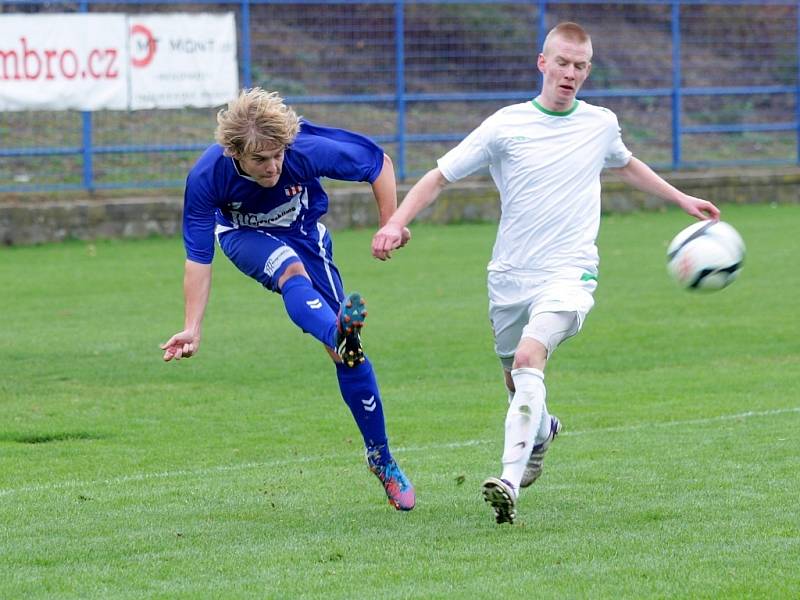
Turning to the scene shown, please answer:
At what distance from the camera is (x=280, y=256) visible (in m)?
6.72

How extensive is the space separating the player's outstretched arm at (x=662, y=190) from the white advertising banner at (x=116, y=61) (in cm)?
1401

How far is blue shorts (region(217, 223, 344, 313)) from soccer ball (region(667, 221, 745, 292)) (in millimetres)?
1490

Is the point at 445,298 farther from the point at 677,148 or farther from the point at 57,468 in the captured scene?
the point at 677,148

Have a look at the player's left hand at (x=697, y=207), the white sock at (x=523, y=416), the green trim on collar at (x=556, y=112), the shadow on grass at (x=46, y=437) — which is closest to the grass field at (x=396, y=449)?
the shadow on grass at (x=46, y=437)

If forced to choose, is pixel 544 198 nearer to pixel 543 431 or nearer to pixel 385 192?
pixel 385 192

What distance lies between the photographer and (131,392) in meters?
10.4

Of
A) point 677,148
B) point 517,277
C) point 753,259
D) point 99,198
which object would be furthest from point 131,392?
point 677,148

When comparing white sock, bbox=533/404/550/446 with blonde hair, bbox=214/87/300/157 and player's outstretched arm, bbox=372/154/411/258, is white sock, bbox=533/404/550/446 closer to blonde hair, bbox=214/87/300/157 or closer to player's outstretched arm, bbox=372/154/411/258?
player's outstretched arm, bbox=372/154/411/258

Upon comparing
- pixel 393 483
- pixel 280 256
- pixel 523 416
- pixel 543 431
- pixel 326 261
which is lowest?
pixel 393 483

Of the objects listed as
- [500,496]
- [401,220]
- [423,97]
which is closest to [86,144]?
[423,97]

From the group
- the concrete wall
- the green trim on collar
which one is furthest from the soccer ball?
the concrete wall

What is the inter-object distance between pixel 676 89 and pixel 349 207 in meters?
6.15

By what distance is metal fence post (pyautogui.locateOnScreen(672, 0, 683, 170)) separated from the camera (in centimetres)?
2439

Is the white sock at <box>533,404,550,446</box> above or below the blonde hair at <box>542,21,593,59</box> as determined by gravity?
below
